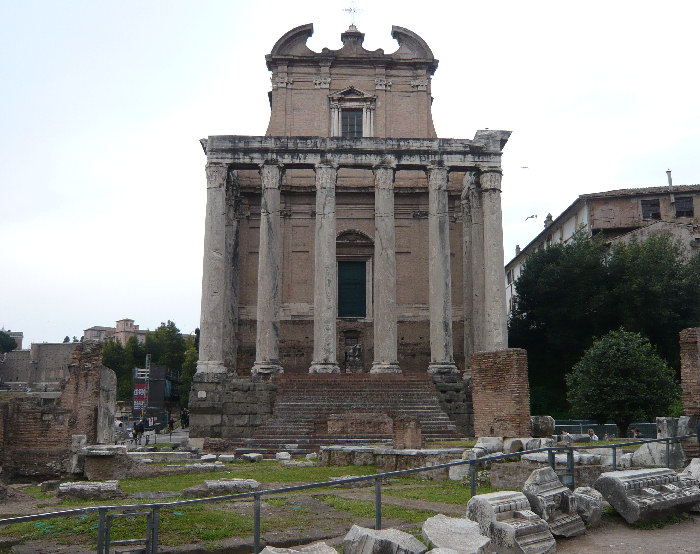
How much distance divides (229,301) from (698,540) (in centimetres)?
2413

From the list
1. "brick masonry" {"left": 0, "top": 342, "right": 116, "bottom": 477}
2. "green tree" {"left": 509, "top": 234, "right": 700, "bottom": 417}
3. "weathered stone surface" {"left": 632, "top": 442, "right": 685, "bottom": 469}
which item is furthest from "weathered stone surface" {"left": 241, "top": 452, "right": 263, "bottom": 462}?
"green tree" {"left": 509, "top": 234, "right": 700, "bottom": 417}

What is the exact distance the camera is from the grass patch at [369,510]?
29.3ft

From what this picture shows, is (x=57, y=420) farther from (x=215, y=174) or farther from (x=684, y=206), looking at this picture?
(x=684, y=206)

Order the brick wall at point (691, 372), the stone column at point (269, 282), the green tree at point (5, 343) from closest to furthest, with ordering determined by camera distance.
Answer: the brick wall at point (691, 372) < the stone column at point (269, 282) < the green tree at point (5, 343)

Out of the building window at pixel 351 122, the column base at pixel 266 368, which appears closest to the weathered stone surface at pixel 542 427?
the column base at pixel 266 368

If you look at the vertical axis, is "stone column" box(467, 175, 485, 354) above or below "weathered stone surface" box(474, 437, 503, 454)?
above

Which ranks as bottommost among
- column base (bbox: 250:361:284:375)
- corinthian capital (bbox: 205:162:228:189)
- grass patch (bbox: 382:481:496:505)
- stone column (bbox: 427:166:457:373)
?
grass patch (bbox: 382:481:496:505)

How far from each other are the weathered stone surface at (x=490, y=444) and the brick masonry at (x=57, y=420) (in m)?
9.18

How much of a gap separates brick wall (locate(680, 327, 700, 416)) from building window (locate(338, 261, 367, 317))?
19.6 metres

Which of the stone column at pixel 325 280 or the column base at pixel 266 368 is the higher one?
the stone column at pixel 325 280

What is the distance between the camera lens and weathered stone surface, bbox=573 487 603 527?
8.38 m

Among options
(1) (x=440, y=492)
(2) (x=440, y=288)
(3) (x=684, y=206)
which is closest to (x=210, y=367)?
(2) (x=440, y=288)

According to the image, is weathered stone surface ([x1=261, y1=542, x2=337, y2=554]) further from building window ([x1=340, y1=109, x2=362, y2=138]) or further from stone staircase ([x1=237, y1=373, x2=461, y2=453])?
building window ([x1=340, y1=109, x2=362, y2=138])

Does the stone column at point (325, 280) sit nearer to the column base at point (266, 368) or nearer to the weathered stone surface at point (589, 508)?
the column base at point (266, 368)
